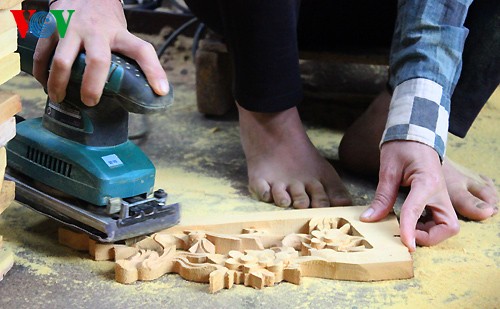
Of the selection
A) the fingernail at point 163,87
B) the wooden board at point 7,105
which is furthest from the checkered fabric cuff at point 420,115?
the wooden board at point 7,105

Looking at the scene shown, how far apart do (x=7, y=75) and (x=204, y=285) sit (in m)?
0.51

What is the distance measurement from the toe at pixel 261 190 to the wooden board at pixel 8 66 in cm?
66

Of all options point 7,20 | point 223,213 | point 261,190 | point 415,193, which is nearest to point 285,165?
point 261,190

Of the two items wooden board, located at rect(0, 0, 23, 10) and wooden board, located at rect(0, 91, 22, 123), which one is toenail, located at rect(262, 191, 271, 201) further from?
wooden board, located at rect(0, 0, 23, 10)

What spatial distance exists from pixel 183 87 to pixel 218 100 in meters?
0.35

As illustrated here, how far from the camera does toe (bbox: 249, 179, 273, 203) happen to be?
184 cm

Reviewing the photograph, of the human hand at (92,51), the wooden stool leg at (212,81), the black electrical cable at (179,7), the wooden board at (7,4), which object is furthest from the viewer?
the black electrical cable at (179,7)

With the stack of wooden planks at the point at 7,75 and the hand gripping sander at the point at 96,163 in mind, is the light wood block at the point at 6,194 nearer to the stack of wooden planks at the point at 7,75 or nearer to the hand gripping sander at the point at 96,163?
the stack of wooden planks at the point at 7,75

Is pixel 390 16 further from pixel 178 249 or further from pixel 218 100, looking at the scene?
pixel 178 249

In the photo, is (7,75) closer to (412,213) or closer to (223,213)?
(223,213)

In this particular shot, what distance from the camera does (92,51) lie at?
144 cm

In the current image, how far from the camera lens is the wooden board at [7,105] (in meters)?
1.38

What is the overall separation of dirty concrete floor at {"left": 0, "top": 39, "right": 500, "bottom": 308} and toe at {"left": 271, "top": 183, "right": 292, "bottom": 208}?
28 millimetres

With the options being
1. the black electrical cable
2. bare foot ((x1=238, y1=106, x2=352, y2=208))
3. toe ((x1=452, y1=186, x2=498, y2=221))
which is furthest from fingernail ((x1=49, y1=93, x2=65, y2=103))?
the black electrical cable
